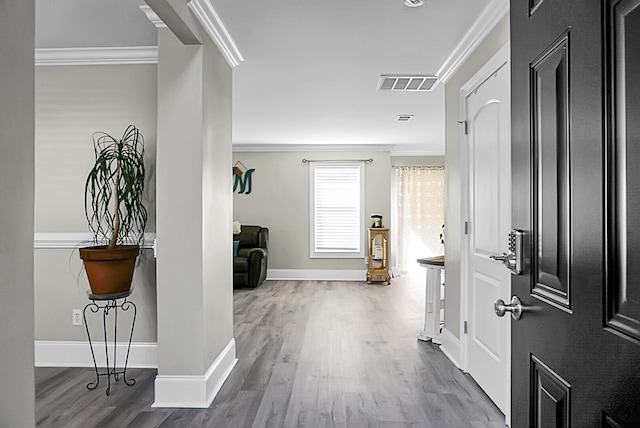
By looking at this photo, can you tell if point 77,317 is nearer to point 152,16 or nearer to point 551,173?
point 152,16

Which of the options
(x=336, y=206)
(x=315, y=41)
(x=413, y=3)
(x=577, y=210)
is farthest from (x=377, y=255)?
(x=577, y=210)

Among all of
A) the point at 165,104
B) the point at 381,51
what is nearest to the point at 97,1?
the point at 165,104

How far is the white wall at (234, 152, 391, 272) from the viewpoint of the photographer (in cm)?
908

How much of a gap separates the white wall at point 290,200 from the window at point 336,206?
12 centimetres

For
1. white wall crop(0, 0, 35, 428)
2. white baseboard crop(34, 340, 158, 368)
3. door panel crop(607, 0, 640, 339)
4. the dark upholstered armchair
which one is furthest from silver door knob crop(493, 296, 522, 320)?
the dark upholstered armchair

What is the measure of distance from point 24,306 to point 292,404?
216 centimetres

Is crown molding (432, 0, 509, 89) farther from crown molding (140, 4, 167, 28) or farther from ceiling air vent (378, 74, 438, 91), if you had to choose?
crown molding (140, 4, 167, 28)

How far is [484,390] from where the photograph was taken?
3322 millimetres

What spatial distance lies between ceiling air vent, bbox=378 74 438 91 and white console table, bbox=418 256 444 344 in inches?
65.0

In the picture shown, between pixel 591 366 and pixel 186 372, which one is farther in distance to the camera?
pixel 186 372

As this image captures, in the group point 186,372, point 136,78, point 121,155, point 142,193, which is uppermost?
point 136,78

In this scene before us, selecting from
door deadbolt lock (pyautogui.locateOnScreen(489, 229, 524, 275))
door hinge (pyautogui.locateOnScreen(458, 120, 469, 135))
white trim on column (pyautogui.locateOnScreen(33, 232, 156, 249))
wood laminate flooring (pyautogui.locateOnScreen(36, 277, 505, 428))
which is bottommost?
wood laminate flooring (pyautogui.locateOnScreen(36, 277, 505, 428))

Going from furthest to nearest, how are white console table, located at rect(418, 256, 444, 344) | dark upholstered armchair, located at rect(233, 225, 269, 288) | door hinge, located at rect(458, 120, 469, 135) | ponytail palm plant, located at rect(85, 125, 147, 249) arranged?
dark upholstered armchair, located at rect(233, 225, 269, 288) → white console table, located at rect(418, 256, 444, 344) → door hinge, located at rect(458, 120, 469, 135) → ponytail palm plant, located at rect(85, 125, 147, 249)

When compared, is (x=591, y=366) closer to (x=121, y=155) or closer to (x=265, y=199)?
(x=121, y=155)
